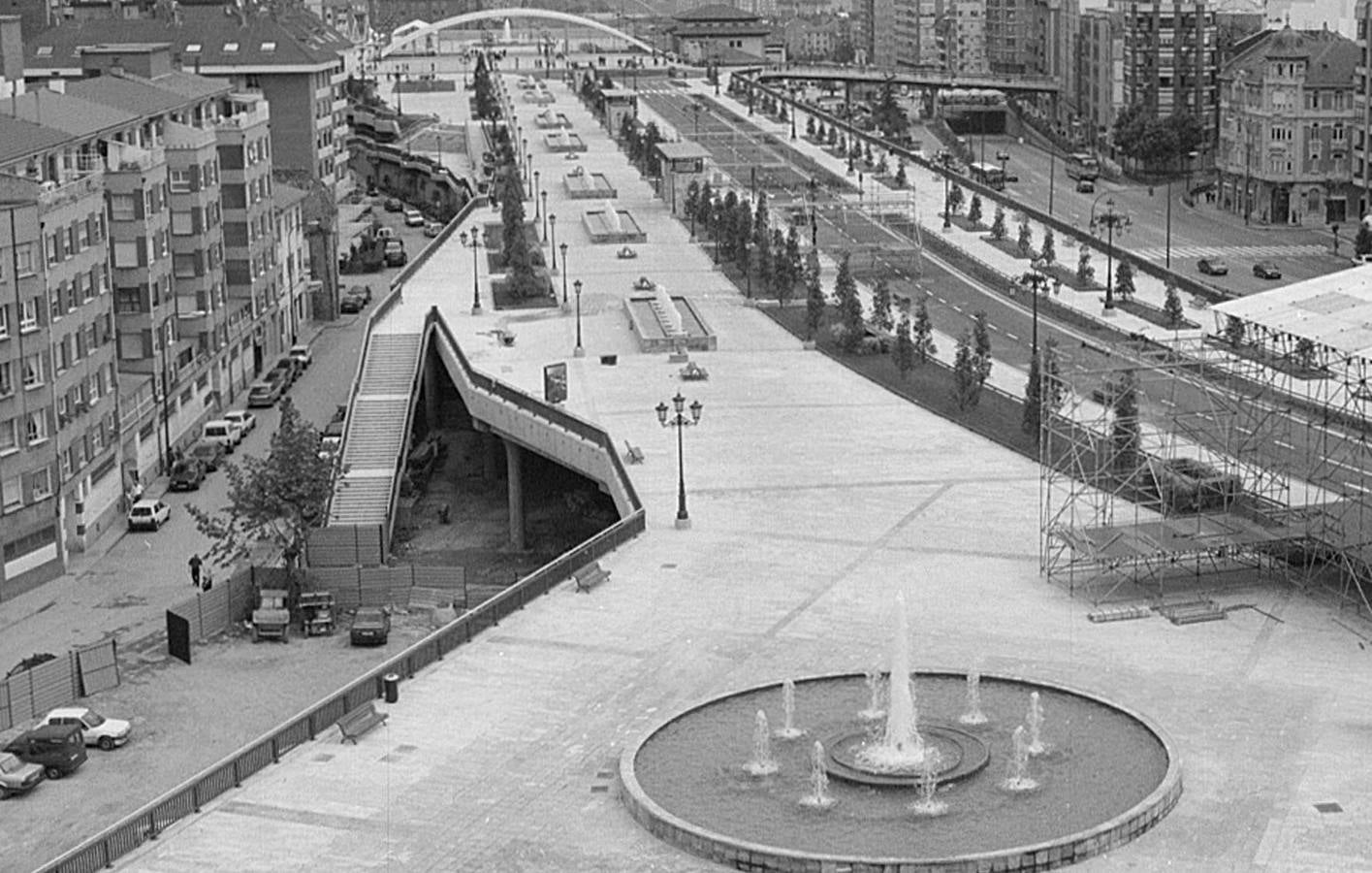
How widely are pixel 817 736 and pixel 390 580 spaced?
21.6m

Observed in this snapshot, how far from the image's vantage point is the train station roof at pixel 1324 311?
2060 inches

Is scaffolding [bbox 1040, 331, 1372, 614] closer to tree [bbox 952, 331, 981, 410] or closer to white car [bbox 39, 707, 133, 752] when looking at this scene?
tree [bbox 952, 331, 981, 410]

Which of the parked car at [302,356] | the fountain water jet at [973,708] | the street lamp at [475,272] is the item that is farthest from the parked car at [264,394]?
the fountain water jet at [973,708]

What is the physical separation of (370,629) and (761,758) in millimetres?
18875

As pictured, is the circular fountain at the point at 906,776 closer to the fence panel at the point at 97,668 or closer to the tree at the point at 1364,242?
the fence panel at the point at 97,668

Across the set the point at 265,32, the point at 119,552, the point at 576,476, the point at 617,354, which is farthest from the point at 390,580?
the point at 265,32

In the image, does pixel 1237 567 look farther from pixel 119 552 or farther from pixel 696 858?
pixel 119 552

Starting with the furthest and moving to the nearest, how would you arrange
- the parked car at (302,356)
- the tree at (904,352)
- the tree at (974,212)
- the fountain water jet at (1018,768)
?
the tree at (974,212) < the parked car at (302,356) < the tree at (904,352) < the fountain water jet at (1018,768)

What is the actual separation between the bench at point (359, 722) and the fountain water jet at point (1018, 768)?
10848 mm

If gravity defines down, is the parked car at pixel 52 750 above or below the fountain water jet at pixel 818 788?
below

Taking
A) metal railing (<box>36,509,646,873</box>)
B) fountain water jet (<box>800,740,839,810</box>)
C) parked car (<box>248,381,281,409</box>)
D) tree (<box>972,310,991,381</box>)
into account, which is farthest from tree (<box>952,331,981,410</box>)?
fountain water jet (<box>800,740,839,810</box>)

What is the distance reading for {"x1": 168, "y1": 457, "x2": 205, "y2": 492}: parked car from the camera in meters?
77.8

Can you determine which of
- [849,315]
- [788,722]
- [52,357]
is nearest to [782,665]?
[788,722]

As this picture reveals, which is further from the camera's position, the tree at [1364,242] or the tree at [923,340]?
the tree at [1364,242]
